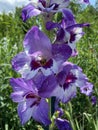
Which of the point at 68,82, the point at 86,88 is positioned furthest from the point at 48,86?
the point at 86,88

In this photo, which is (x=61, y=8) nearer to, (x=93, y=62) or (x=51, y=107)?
(x=51, y=107)

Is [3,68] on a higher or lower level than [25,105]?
higher

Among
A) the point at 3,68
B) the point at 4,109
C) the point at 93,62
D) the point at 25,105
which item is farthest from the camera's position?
the point at 93,62

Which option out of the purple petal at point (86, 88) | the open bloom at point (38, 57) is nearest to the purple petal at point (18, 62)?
the open bloom at point (38, 57)

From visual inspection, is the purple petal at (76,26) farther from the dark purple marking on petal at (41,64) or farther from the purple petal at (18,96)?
the purple petal at (18,96)

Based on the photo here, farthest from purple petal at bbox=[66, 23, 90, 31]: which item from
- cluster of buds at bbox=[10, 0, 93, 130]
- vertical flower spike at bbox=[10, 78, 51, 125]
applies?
vertical flower spike at bbox=[10, 78, 51, 125]

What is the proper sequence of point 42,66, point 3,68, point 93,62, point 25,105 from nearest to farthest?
1. point 42,66
2. point 25,105
3. point 3,68
4. point 93,62

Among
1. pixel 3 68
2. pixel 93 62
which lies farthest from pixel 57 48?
pixel 93 62

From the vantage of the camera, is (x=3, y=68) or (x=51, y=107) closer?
(x=51, y=107)
